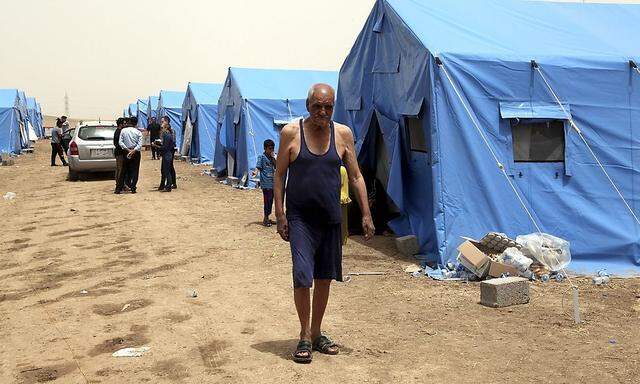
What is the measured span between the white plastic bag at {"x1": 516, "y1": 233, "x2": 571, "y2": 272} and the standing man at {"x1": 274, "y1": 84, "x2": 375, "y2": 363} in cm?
352

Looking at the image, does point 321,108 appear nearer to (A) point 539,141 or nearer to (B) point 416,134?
(A) point 539,141

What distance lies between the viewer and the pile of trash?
7.19 meters

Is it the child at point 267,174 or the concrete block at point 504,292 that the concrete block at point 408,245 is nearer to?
the concrete block at point 504,292

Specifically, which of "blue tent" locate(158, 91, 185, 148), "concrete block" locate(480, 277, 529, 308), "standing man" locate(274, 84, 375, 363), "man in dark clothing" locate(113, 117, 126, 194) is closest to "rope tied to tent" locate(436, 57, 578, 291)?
"concrete block" locate(480, 277, 529, 308)

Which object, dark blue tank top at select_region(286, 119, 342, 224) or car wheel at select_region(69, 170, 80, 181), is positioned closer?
dark blue tank top at select_region(286, 119, 342, 224)

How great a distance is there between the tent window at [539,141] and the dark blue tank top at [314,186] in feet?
14.5

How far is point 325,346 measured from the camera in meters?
4.73

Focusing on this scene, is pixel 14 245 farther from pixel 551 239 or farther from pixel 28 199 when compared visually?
pixel 551 239

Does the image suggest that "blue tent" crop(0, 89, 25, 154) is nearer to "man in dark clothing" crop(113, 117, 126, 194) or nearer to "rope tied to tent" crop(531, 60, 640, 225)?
"man in dark clothing" crop(113, 117, 126, 194)

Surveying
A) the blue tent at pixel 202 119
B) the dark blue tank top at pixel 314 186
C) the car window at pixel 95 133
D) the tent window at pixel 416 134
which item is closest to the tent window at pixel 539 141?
the tent window at pixel 416 134

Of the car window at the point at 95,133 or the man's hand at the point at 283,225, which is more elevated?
the car window at the point at 95,133

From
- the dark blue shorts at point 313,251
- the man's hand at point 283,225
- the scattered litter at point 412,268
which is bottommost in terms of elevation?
the scattered litter at point 412,268

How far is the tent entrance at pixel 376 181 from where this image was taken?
33.5ft

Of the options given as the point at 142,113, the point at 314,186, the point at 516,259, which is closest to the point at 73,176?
the point at 516,259
